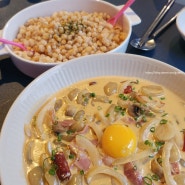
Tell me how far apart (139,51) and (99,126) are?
83 cm

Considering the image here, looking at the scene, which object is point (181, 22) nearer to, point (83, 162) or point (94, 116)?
point (94, 116)

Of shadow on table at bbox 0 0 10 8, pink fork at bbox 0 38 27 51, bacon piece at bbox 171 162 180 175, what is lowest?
shadow on table at bbox 0 0 10 8

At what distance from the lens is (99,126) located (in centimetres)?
140

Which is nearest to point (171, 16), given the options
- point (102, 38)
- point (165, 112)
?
point (102, 38)

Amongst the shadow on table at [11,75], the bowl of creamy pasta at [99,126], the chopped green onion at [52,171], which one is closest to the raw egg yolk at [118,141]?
the bowl of creamy pasta at [99,126]

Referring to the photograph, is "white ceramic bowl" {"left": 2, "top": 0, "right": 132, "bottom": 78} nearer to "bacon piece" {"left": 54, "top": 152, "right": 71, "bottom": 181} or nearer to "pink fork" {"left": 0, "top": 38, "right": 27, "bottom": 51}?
"pink fork" {"left": 0, "top": 38, "right": 27, "bottom": 51}

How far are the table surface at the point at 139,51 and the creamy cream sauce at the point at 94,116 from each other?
316 millimetres

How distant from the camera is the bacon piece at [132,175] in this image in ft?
3.94

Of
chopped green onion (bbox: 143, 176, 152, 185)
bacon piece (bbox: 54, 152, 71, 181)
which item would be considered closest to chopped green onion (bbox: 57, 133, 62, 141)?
bacon piece (bbox: 54, 152, 71, 181)

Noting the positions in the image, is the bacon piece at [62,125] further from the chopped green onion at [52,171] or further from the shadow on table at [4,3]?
the shadow on table at [4,3]

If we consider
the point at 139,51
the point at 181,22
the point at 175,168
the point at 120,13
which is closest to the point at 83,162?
the point at 175,168

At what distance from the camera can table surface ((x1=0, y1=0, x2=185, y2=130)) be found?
1.78 meters

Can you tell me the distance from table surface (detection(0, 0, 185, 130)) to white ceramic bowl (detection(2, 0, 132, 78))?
0.09 m

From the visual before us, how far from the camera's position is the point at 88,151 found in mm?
1292
